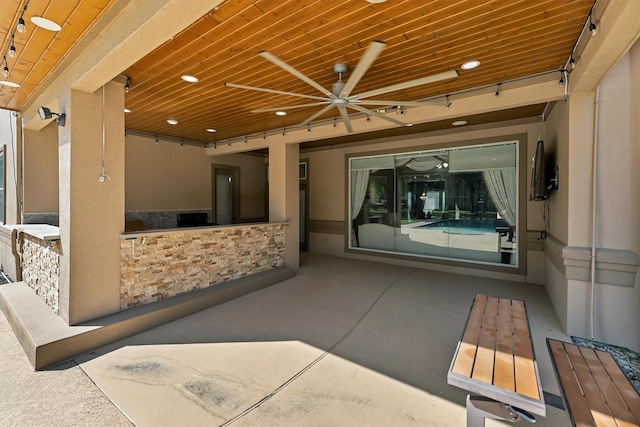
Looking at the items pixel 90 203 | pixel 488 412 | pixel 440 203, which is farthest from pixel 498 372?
pixel 440 203

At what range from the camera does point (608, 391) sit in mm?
1650

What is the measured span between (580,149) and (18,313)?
21.0 feet

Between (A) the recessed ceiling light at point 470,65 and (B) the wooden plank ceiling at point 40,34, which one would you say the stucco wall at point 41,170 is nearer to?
(B) the wooden plank ceiling at point 40,34

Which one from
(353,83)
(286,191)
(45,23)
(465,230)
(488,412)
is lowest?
(488,412)

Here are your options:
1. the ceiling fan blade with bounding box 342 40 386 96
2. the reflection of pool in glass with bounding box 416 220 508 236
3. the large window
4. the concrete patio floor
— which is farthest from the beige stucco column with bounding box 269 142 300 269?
the ceiling fan blade with bounding box 342 40 386 96

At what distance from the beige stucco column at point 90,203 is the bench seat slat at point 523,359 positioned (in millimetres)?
3803

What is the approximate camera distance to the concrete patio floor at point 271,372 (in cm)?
204

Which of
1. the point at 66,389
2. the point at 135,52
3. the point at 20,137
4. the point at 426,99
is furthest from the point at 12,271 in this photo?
the point at 426,99

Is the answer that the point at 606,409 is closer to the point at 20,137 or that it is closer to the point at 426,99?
the point at 426,99

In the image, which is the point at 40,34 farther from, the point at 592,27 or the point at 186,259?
the point at 592,27

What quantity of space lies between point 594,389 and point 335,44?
323cm

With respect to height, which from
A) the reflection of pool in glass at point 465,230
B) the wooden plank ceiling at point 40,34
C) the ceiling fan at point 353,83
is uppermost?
the wooden plank ceiling at point 40,34

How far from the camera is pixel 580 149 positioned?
3199 mm

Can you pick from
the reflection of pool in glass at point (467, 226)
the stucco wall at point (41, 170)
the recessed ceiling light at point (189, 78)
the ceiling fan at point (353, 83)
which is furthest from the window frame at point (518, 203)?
the stucco wall at point (41, 170)
